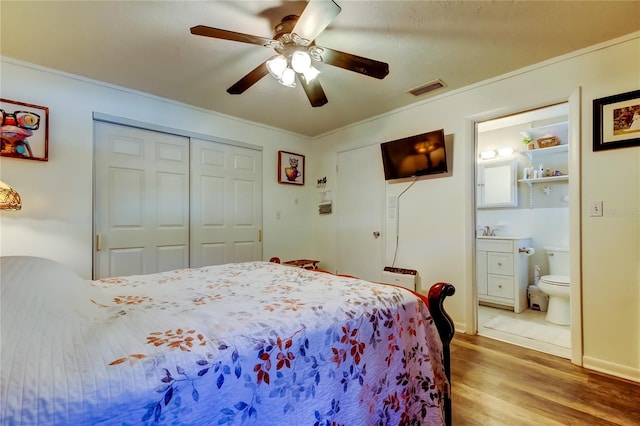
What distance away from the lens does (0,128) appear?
219cm

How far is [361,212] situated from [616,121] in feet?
7.82

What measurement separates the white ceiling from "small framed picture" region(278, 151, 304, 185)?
48.9 inches

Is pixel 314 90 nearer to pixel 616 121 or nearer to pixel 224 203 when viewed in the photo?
pixel 224 203

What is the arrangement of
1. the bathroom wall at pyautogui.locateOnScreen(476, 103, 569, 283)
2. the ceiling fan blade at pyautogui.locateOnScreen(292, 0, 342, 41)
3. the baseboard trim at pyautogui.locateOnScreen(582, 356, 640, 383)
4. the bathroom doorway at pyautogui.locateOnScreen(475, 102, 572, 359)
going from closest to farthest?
the ceiling fan blade at pyautogui.locateOnScreen(292, 0, 342, 41), the baseboard trim at pyautogui.locateOnScreen(582, 356, 640, 383), the bathroom doorway at pyautogui.locateOnScreen(475, 102, 572, 359), the bathroom wall at pyautogui.locateOnScreen(476, 103, 569, 283)

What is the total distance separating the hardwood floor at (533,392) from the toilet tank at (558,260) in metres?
1.56

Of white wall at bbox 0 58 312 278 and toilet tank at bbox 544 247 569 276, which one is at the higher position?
white wall at bbox 0 58 312 278

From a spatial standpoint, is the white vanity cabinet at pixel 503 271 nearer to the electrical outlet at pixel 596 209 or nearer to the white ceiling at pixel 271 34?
the electrical outlet at pixel 596 209

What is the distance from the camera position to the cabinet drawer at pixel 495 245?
3522 mm

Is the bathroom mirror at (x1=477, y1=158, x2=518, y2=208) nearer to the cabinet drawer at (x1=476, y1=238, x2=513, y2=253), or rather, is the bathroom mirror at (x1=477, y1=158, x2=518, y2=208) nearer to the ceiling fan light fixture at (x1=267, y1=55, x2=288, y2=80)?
the cabinet drawer at (x1=476, y1=238, x2=513, y2=253)

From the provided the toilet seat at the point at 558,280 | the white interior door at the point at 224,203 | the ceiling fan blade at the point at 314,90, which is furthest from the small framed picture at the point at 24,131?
the toilet seat at the point at 558,280

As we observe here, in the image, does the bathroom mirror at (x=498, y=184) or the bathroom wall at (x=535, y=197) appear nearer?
the bathroom wall at (x=535, y=197)

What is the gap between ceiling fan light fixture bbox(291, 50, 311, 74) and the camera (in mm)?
1718

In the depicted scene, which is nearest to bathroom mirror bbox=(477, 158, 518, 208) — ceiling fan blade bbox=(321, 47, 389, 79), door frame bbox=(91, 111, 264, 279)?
ceiling fan blade bbox=(321, 47, 389, 79)

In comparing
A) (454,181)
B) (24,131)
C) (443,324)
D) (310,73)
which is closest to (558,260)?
(454,181)
